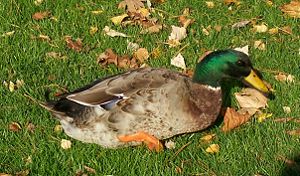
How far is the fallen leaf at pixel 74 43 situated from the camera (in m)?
5.69

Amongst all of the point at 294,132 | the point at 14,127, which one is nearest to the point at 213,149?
the point at 294,132

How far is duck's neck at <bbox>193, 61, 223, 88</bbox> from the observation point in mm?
4473

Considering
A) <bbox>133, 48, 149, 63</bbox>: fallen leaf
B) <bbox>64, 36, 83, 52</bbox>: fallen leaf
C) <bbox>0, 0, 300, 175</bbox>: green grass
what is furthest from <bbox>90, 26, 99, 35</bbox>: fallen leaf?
<bbox>133, 48, 149, 63</bbox>: fallen leaf

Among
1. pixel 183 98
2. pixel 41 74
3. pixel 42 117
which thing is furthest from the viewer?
pixel 41 74

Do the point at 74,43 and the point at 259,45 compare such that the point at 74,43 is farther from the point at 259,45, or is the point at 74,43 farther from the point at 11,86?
the point at 259,45

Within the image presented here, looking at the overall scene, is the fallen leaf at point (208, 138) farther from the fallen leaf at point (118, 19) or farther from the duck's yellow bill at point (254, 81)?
the fallen leaf at point (118, 19)

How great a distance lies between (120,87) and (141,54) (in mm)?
1213

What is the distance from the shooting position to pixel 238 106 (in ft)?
16.4

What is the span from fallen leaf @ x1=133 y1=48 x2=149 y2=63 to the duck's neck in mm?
1093

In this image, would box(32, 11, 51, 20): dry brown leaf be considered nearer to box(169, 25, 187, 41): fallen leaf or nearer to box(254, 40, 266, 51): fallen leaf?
box(169, 25, 187, 41): fallen leaf

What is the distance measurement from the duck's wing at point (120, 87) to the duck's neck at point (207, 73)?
138mm

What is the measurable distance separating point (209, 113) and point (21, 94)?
1.36 metres

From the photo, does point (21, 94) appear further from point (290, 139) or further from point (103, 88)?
point (290, 139)

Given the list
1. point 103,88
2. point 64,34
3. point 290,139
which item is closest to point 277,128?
point 290,139
